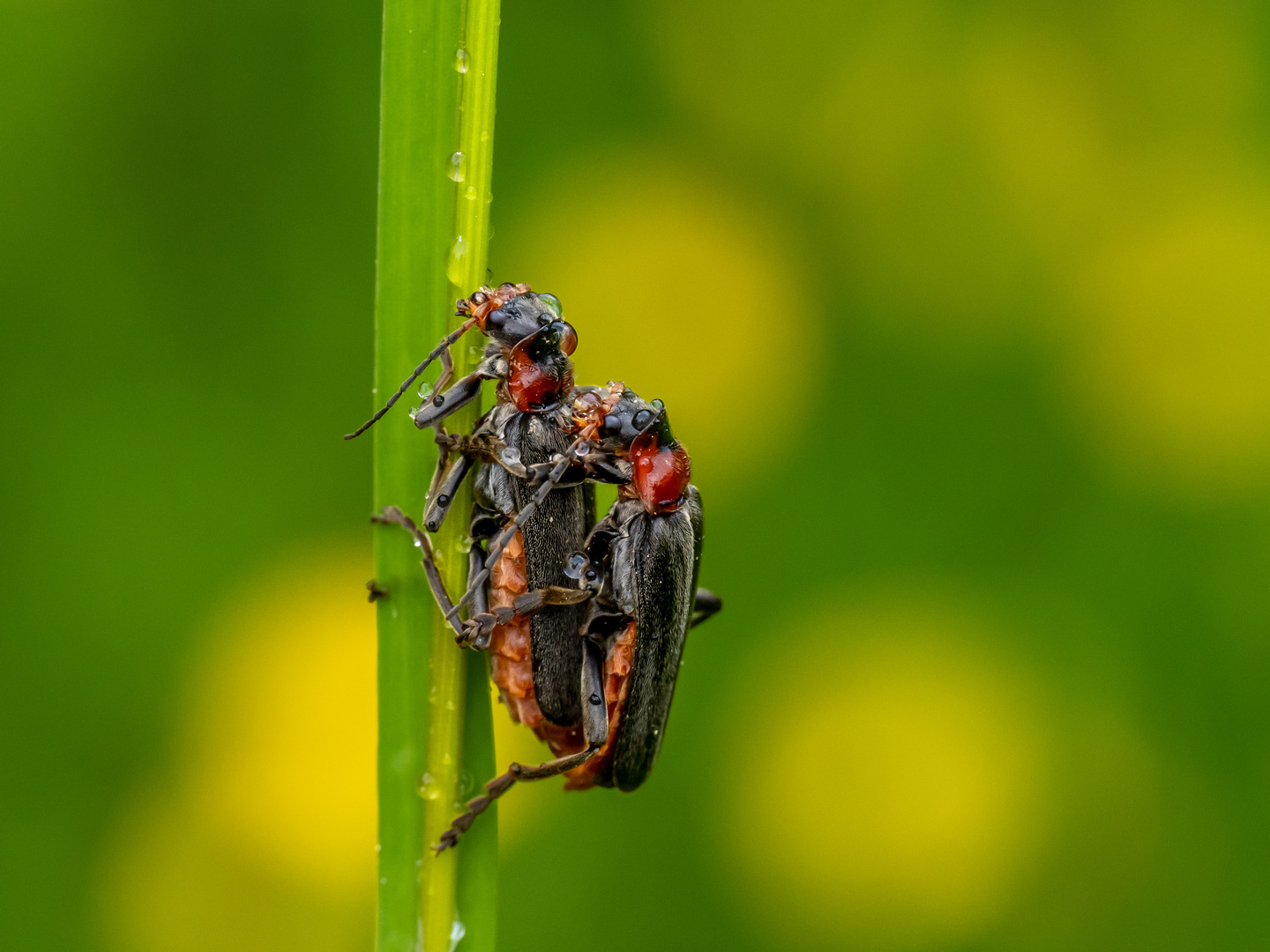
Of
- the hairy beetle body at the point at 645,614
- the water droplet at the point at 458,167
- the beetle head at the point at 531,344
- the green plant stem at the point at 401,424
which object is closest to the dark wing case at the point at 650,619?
the hairy beetle body at the point at 645,614

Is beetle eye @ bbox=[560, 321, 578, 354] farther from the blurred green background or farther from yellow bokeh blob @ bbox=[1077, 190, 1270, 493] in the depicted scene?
yellow bokeh blob @ bbox=[1077, 190, 1270, 493]

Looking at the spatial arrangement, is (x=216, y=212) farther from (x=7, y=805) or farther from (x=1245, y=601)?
(x=1245, y=601)

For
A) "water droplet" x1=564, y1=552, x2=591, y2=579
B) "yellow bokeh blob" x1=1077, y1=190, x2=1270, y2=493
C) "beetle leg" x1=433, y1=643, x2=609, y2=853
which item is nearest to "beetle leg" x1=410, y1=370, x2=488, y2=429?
"water droplet" x1=564, y1=552, x2=591, y2=579

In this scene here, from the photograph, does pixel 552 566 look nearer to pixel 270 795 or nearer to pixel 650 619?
pixel 650 619

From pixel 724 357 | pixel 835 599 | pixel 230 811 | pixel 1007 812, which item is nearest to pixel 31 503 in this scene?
pixel 230 811

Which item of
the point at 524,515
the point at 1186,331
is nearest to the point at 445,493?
the point at 524,515

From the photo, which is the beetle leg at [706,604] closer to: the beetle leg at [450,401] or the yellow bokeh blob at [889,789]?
the yellow bokeh blob at [889,789]
